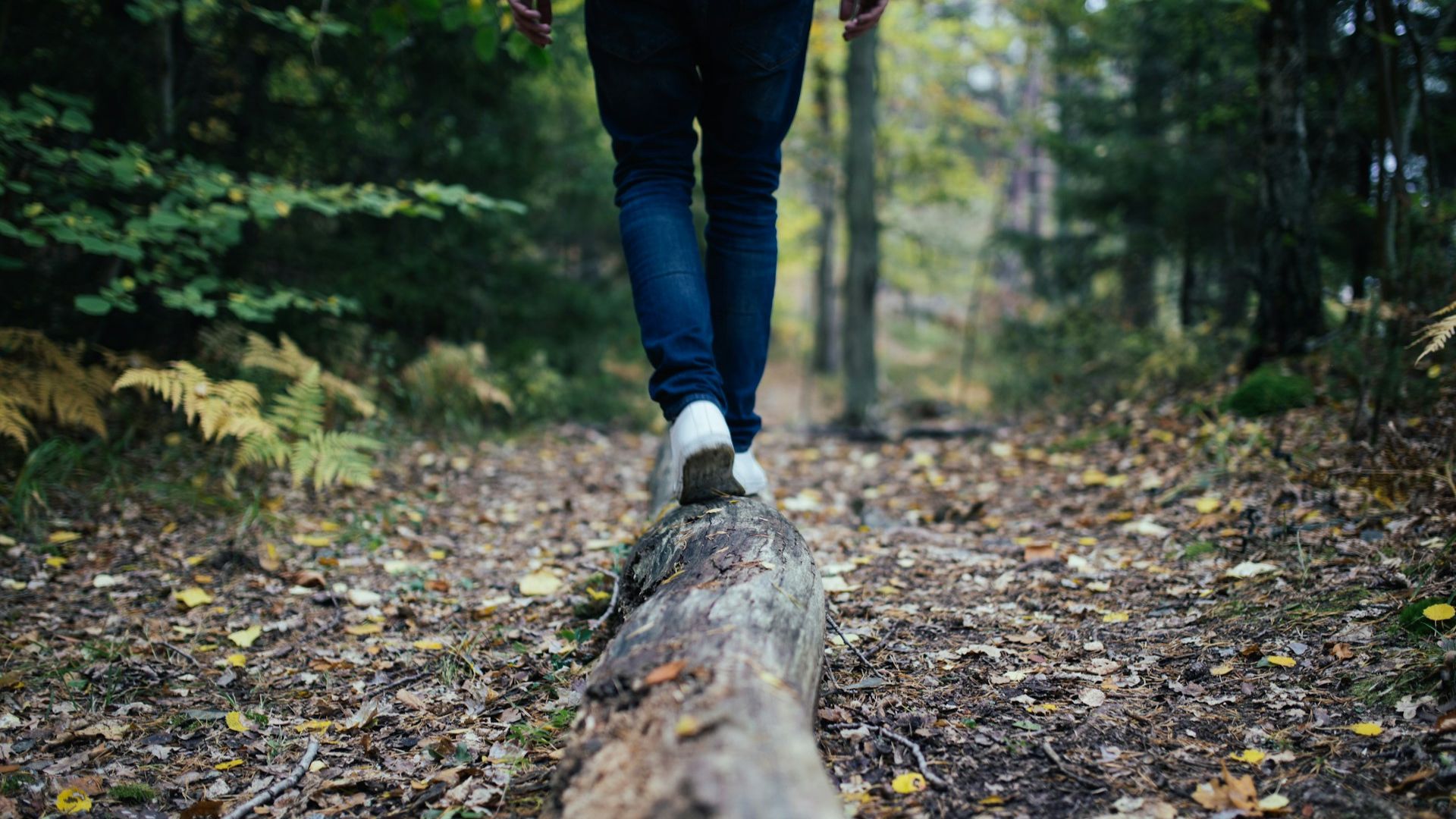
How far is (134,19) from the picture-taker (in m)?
3.86

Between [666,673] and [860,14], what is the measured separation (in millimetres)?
1739

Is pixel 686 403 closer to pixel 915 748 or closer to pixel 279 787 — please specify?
pixel 915 748

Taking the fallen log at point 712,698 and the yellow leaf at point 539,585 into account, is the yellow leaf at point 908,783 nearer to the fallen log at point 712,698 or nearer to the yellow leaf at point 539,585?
the fallen log at point 712,698

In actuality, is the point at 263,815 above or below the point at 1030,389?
below

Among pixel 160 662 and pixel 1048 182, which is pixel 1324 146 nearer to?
pixel 160 662

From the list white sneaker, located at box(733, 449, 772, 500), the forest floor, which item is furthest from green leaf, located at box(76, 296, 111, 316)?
white sneaker, located at box(733, 449, 772, 500)

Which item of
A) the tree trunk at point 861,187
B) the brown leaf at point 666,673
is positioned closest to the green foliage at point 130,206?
the brown leaf at point 666,673

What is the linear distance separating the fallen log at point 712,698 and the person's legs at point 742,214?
0.53 m

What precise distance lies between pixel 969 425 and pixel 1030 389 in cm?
140

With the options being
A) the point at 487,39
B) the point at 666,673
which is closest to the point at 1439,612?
the point at 666,673

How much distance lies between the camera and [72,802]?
1465mm

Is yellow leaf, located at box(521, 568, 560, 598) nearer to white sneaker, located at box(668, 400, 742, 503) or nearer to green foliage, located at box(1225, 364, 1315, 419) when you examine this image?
white sneaker, located at box(668, 400, 742, 503)

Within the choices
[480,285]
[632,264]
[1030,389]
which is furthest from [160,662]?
[1030,389]

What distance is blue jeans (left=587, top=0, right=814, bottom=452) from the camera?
188cm
